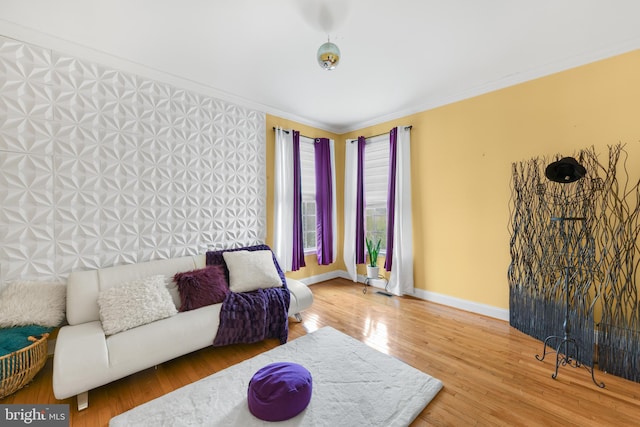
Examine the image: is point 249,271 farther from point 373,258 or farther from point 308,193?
point 373,258

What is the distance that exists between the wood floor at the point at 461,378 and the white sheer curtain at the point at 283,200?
3.66 ft

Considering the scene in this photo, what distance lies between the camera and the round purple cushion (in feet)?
5.25

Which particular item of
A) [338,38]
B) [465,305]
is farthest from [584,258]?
[338,38]

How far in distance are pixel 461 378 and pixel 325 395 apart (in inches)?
43.1

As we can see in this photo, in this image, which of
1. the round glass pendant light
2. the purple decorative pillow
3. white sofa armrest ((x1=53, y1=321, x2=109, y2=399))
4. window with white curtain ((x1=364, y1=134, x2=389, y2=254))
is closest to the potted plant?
window with white curtain ((x1=364, y1=134, x2=389, y2=254))

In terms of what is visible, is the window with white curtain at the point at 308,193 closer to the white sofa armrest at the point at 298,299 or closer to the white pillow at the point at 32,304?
the white sofa armrest at the point at 298,299

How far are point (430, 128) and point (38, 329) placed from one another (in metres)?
4.64

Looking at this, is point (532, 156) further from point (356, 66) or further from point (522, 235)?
point (356, 66)

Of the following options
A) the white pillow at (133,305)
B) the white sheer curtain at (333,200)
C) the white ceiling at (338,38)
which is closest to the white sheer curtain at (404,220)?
the white ceiling at (338,38)

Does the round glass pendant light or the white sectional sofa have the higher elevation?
the round glass pendant light

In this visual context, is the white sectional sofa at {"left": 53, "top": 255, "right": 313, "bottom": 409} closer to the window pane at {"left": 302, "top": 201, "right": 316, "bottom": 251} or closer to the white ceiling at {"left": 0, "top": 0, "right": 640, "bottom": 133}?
the white ceiling at {"left": 0, "top": 0, "right": 640, "bottom": 133}

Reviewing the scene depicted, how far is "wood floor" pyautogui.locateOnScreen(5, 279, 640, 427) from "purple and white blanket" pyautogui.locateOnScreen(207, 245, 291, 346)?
159 millimetres

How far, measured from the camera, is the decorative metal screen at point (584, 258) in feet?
7.09

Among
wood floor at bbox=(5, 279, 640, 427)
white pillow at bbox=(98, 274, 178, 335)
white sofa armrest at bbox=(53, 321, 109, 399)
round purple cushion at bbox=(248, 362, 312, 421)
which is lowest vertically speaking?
wood floor at bbox=(5, 279, 640, 427)
